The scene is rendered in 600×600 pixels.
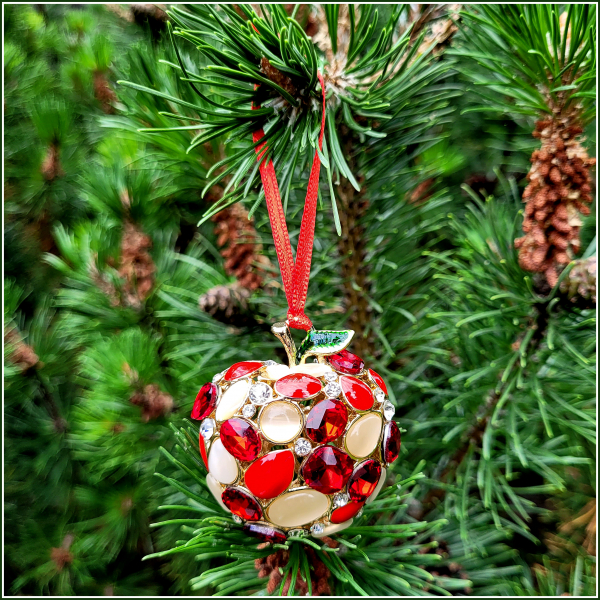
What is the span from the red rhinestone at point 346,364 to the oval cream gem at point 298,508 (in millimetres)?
92

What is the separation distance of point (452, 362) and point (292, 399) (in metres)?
0.30

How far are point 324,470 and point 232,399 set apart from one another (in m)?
0.08

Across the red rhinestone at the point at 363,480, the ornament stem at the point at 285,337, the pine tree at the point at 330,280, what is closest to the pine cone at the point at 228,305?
the pine tree at the point at 330,280

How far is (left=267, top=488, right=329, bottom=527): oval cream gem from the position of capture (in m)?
0.30

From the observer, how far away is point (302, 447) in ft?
0.99

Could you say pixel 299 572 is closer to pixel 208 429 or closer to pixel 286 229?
pixel 208 429

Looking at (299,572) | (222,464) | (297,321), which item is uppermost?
(297,321)

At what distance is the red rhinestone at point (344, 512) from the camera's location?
0.32 metres

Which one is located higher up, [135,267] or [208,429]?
[135,267]

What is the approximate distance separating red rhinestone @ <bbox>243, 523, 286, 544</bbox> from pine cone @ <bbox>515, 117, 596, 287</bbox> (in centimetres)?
30

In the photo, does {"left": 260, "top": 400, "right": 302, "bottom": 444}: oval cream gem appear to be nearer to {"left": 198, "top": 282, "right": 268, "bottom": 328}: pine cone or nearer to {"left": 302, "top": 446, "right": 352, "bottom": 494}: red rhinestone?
{"left": 302, "top": 446, "right": 352, "bottom": 494}: red rhinestone

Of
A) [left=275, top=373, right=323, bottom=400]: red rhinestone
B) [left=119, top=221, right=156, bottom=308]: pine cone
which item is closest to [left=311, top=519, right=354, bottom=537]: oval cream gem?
[left=275, top=373, right=323, bottom=400]: red rhinestone

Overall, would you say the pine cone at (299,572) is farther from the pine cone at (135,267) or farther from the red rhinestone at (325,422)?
the pine cone at (135,267)

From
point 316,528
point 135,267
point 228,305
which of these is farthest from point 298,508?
point 135,267
